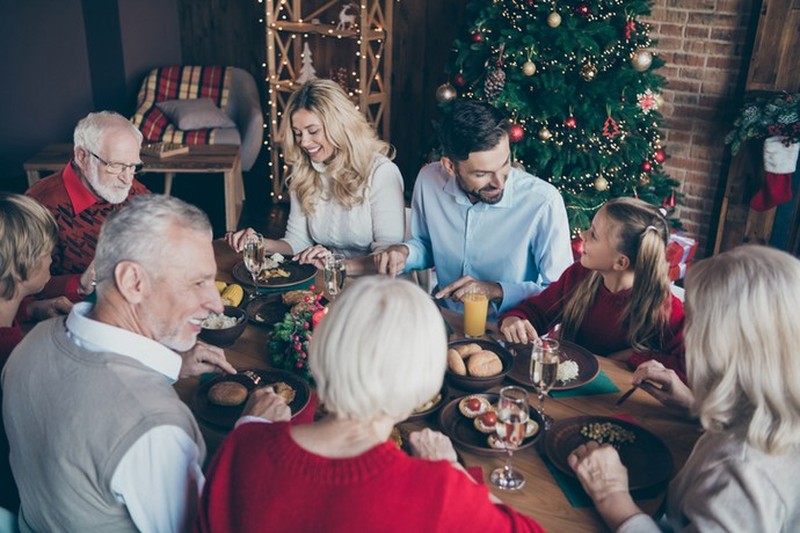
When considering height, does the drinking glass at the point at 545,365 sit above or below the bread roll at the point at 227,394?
above

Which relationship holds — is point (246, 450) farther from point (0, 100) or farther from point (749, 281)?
point (0, 100)

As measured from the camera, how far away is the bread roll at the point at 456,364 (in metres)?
1.82

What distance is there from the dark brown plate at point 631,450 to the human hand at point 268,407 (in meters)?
0.58

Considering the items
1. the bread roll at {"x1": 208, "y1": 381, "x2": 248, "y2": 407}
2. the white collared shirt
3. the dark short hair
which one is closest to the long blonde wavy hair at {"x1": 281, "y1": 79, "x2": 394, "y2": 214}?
the dark short hair

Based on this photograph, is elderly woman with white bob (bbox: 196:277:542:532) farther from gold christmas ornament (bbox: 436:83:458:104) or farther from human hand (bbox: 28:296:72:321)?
gold christmas ornament (bbox: 436:83:458:104)

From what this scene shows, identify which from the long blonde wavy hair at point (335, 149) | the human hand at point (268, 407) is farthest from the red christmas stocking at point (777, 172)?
the human hand at point (268, 407)

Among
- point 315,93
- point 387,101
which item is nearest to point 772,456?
point 315,93

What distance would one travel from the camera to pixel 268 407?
157 cm

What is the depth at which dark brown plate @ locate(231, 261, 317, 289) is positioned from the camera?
2453 mm

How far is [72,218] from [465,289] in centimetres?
146

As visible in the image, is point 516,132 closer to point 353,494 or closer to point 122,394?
point 122,394

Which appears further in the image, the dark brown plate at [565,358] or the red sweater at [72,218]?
the red sweater at [72,218]

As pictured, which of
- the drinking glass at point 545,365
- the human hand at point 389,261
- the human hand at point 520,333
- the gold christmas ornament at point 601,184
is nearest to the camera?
the drinking glass at point 545,365

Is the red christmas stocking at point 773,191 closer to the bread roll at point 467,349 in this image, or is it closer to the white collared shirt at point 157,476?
the bread roll at point 467,349
